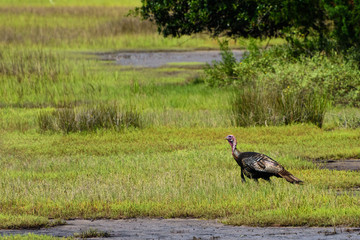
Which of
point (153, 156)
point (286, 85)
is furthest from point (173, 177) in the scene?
point (286, 85)

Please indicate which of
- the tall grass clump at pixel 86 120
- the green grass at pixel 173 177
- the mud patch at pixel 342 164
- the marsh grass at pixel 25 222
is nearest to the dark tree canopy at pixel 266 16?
the green grass at pixel 173 177

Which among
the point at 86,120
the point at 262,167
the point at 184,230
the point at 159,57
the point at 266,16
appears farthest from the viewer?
the point at 159,57

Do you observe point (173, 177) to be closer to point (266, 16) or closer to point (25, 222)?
point (25, 222)

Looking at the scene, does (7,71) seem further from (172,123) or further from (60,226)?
(60,226)

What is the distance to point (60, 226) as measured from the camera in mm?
8977

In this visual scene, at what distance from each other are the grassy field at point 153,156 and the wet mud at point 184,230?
0.19 m

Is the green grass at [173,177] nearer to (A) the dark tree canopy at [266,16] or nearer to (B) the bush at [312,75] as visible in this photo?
(B) the bush at [312,75]

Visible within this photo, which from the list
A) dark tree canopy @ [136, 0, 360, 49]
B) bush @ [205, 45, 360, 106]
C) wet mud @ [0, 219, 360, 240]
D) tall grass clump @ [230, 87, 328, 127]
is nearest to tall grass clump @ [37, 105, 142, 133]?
tall grass clump @ [230, 87, 328, 127]

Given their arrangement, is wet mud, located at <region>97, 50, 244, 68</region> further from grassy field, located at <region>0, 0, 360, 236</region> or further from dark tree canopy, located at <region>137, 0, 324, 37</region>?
dark tree canopy, located at <region>137, 0, 324, 37</region>

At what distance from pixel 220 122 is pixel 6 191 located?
8430mm

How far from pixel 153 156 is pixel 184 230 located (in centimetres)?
512

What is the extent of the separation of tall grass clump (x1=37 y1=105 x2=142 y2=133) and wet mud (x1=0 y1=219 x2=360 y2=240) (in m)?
7.83

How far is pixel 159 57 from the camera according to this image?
37438 millimetres

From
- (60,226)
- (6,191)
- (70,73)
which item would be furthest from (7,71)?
(60,226)
